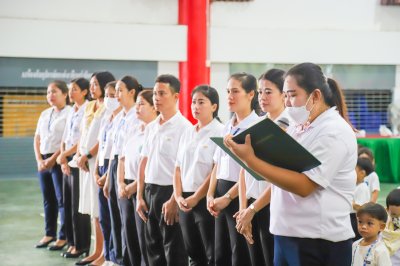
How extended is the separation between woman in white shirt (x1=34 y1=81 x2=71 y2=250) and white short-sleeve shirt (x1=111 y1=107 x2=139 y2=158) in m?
1.40

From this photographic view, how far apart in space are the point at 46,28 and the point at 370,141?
249 inches

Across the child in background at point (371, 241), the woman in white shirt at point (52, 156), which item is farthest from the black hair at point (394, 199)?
the woman in white shirt at point (52, 156)

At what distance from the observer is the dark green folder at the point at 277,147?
247cm

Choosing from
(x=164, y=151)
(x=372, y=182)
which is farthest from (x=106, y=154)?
(x=372, y=182)

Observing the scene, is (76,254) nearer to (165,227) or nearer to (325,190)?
(165,227)

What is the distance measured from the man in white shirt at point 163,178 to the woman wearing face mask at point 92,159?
111 cm

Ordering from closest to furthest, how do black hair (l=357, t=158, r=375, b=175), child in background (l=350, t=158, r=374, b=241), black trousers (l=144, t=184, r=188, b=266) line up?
black trousers (l=144, t=184, r=188, b=266) < child in background (l=350, t=158, r=374, b=241) < black hair (l=357, t=158, r=375, b=175)

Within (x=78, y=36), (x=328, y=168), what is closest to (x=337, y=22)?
(x=78, y=36)

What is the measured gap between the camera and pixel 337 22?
15.1m

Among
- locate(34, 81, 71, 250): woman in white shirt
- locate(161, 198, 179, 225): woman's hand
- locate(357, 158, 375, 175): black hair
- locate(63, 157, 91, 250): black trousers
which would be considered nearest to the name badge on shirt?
locate(161, 198, 179, 225): woman's hand

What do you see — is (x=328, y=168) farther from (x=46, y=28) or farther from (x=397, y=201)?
(x=46, y=28)

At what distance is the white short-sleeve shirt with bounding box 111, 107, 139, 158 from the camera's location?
5.09 meters

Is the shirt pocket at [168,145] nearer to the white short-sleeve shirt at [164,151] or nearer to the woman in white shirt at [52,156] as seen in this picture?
the white short-sleeve shirt at [164,151]

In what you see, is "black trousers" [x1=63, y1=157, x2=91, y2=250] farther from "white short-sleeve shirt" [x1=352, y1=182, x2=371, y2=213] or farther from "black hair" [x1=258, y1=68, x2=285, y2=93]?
"black hair" [x1=258, y1=68, x2=285, y2=93]
